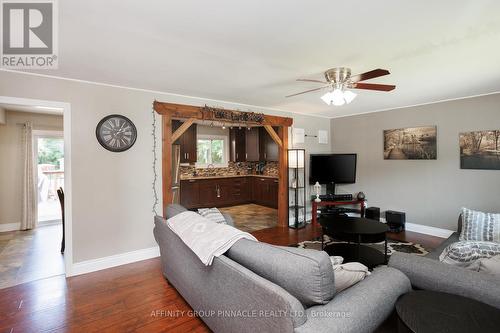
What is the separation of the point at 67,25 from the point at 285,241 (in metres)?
3.87

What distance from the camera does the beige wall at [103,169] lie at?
9.89 ft

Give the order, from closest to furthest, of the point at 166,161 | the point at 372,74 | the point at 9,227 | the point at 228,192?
1. the point at 372,74
2. the point at 166,161
3. the point at 9,227
4. the point at 228,192

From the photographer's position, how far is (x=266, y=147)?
716cm

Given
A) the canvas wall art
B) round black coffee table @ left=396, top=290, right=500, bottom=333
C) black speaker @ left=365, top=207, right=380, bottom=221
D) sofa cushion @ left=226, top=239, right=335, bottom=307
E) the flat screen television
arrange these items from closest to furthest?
round black coffee table @ left=396, top=290, right=500, bottom=333 → sofa cushion @ left=226, top=239, right=335, bottom=307 → the canvas wall art → black speaker @ left=365, top=207, right=380, bottom=221 → the flat screen television

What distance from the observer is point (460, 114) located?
164 inches

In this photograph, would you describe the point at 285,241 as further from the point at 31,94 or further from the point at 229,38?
the point at 31,94

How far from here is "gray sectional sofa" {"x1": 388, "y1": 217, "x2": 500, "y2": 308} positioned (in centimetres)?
136

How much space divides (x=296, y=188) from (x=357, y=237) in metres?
2.19

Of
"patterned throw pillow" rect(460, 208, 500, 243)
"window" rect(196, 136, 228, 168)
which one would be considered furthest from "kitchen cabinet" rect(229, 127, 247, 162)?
"patterned throw pillow" rect(460, 208, 500, 243)

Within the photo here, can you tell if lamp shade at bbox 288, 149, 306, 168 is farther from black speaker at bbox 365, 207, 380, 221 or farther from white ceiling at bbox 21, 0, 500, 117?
white ceiling at bbox 21, 0, 500, 117

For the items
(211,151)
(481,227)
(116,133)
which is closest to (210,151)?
(211,151)

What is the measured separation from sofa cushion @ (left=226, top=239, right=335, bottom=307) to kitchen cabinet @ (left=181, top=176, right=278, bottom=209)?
5405 millimetres

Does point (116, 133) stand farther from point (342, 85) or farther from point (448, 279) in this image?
point (448, 279)

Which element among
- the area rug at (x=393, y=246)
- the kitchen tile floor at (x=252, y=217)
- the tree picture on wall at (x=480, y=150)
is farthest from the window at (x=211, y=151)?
the tree picture on wall at (x=480, y=150)
